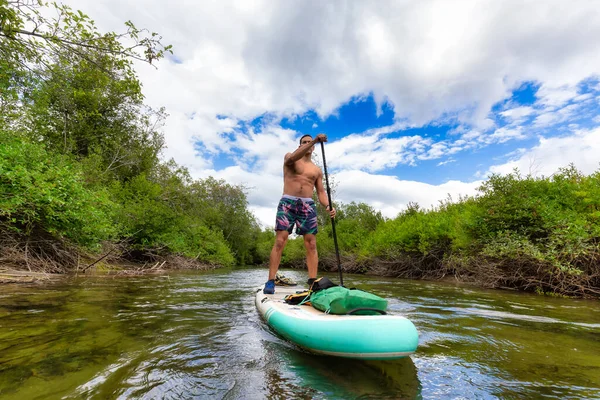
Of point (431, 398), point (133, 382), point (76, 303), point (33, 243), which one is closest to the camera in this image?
point (431, 398)

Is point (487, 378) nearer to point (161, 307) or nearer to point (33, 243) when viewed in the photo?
point (161, 307)

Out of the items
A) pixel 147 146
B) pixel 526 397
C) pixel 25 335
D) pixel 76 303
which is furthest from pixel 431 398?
pixel 147 146

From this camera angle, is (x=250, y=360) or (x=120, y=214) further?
(x=120, y=214)

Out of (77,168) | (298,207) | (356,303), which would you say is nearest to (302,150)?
(298,207)

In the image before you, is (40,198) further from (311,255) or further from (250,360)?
(250,360)

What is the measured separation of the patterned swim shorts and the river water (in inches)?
57.3

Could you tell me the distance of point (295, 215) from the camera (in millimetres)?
4824

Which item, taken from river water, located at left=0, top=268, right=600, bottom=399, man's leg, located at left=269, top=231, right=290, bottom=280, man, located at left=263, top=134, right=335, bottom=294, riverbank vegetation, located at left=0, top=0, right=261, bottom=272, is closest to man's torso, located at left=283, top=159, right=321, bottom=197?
man, located at left=263, top=134, right=335, bottom=294

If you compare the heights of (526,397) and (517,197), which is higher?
(517,197)

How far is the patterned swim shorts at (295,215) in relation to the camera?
4750 mm

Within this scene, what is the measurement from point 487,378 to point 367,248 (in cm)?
1660

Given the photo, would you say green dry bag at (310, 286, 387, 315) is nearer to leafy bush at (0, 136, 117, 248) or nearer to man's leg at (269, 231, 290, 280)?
man's leg at (269, 231, 290, 280)

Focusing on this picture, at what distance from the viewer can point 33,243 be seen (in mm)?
7816

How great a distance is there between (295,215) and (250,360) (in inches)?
107
